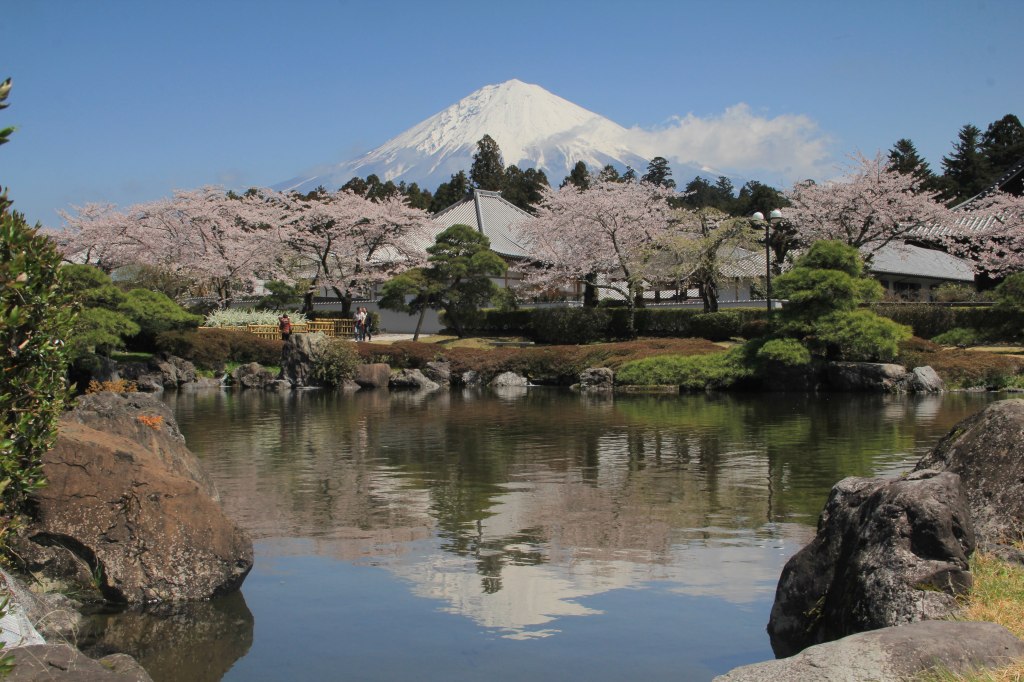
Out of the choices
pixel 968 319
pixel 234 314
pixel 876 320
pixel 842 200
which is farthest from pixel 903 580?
pixel 234 314

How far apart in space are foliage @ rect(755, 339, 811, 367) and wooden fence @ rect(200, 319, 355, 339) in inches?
719

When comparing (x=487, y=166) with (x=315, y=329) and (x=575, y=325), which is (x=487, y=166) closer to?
(x=315, y=329)

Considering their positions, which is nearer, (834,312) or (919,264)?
(834,312)

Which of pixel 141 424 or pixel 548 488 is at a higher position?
pixel 141 424

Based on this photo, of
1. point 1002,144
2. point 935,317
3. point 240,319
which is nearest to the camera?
point 935,317

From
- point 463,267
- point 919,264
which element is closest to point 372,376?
point 463,267

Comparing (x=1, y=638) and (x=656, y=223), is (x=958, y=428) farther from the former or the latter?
(x=656, y=223)

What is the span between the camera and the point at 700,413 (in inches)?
910

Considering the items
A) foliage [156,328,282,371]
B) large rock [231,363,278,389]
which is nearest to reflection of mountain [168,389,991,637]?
large rock [231,363,278,389]

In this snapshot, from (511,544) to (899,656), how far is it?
614cm

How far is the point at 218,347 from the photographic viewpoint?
117 feet

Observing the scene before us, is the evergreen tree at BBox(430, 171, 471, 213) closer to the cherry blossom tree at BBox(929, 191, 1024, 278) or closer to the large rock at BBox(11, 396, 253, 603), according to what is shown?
the cherry blossom tree at BBox(929, 191, 1024, 278)

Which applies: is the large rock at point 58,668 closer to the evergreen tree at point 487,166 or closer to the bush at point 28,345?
the bush at point 28,345

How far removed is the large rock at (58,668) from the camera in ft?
15.7
